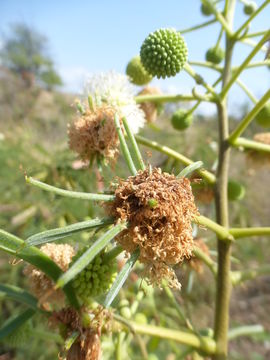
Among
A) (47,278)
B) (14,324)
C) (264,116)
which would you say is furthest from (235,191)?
(14,324)

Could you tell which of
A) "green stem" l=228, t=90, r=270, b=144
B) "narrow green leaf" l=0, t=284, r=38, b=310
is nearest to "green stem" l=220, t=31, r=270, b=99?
"green stem" l=228, t=90, r=270, b=144

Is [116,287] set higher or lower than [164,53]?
lower

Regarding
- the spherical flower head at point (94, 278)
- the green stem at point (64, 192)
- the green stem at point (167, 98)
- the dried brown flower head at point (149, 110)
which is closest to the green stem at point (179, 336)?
the spherical flower head at point (94, 278)

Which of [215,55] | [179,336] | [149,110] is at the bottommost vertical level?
[179,336]

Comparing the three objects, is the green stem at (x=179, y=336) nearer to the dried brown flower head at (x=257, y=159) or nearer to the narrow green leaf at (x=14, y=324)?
the narrow green leaf at (x=14, y=324)

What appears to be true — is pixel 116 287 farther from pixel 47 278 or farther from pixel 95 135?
pixel 95 135

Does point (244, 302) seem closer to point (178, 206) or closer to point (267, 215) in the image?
point (267, 215)
